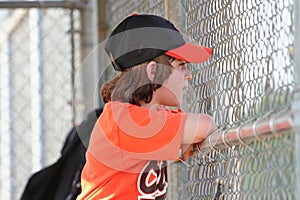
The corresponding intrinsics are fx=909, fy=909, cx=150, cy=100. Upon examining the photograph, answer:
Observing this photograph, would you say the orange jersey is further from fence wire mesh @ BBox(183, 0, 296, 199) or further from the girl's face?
fence wire mesh @ BBox(183, 0, 296, 199)

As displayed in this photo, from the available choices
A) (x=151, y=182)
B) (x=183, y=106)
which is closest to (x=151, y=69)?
(x=151, y=182)

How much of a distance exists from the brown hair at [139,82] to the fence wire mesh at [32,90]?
11.1 ft

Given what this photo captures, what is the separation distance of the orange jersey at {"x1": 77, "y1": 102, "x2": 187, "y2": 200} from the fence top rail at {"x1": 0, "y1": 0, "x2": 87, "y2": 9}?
2893 millimetres

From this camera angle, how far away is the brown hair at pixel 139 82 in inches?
123

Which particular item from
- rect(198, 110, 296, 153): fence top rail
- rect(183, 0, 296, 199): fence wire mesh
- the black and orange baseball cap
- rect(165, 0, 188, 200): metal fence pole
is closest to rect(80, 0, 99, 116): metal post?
rect(165, 0, 188, 200): metal fence pole

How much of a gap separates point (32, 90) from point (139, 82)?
5067mm

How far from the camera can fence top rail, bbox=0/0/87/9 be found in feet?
19.9

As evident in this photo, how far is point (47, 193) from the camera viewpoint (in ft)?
17.1

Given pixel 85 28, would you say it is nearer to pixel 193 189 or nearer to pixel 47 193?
pixel 47 193

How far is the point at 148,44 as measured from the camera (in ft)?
10.3

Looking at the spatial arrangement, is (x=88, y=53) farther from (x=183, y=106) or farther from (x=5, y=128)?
(x=183, y=106)

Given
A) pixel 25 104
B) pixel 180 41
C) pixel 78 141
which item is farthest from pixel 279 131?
pixel 25 104

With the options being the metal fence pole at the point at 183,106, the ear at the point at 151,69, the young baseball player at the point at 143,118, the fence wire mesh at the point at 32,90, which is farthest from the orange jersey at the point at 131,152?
the fence wire mesh at the point at 32,90

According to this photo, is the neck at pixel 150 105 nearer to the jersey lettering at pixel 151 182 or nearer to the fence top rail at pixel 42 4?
the jersey lettering at pixel 151 182
